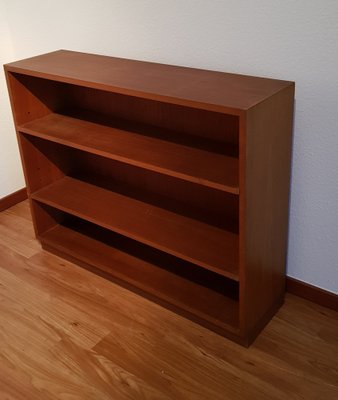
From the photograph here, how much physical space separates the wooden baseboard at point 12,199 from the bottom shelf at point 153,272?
0.46 m

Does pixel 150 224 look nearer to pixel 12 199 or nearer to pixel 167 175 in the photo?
pixel 167 175

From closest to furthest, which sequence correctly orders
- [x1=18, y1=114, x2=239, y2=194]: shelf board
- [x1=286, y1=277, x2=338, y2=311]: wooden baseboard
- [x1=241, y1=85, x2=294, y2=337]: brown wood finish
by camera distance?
[x1=241, y1=85, x2=294, y2=337]: brown wood finish
[x1=18, y1=114, x2=239, y2=194]: shelf board
[x1=286, y1=277, x2=338, y2=311]: wooden baseboard

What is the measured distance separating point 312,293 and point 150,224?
0.66m

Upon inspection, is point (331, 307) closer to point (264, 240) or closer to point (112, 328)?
point (264, 240)

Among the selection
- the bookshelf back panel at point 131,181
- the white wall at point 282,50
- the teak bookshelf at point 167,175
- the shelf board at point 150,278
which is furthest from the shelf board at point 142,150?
the shelf board at point 150,278

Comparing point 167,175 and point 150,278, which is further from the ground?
point 167,175

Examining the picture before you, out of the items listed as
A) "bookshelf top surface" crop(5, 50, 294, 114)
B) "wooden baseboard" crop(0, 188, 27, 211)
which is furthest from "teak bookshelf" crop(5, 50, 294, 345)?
"wooden baseboard" crop(0, 188, 27, 211)

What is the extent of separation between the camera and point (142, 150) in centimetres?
181

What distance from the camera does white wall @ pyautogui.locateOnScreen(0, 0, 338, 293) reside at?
5.09 ft

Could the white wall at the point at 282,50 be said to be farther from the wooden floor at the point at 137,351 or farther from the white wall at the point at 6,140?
the white wall at the point at 6,140

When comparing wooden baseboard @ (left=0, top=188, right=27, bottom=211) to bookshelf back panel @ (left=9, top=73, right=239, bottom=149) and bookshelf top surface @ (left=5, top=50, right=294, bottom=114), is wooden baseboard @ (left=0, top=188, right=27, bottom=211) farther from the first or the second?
bookshelf top surface @ (left=5, top=50, right=294, bottom=114)

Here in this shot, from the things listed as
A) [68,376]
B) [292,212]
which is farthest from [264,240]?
[68,376]

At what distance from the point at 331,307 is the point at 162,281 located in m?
0.64

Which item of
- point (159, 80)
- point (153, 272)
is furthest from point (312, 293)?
point (159, 80)
